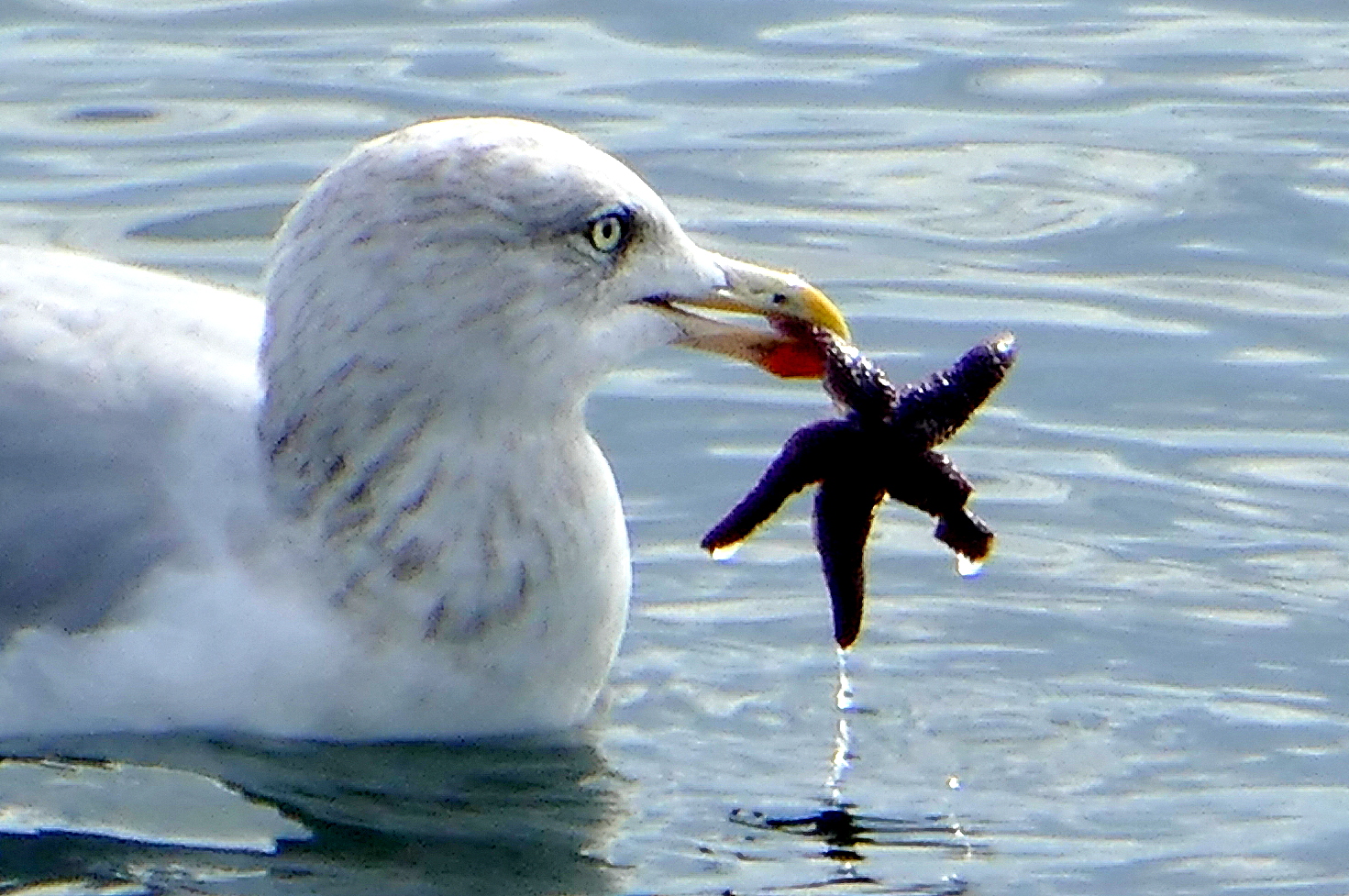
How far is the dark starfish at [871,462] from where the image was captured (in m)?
6.82

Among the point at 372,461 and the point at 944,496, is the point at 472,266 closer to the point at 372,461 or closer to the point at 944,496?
the point at 372,461

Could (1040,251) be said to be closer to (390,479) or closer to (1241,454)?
(1241,454)

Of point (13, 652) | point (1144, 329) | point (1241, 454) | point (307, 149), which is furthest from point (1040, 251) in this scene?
point (13, 652)

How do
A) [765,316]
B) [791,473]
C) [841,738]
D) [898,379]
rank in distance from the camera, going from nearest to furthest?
[791,473] → [765,316] → [841,738] → [898,379]

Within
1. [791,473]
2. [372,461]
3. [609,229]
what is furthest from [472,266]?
[791,473]

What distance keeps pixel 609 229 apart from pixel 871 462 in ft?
2.28

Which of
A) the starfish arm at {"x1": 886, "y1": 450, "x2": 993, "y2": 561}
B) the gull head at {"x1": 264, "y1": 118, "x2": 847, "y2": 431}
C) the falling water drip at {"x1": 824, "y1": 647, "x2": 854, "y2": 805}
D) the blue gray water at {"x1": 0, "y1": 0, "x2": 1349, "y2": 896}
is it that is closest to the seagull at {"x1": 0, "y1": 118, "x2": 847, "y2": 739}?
the gull head at {"x1": 264, "y1": 118, "x2": 847, "y2": 431}

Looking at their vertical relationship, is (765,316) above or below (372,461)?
above

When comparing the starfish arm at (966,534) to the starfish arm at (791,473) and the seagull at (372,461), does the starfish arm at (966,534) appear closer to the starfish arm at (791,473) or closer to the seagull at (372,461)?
the starfish arm at (791,473)

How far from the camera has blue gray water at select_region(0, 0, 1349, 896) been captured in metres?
6.79

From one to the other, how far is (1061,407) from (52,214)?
319cm

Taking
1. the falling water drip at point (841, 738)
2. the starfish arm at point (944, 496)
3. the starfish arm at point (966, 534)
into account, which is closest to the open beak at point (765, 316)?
the starfish arm at point (944, 496)

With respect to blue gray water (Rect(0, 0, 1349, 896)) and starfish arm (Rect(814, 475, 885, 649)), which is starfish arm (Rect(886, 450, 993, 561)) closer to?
starfish arm (Rect(814, 475, 885, 649))

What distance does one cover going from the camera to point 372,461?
6938 millimetres
